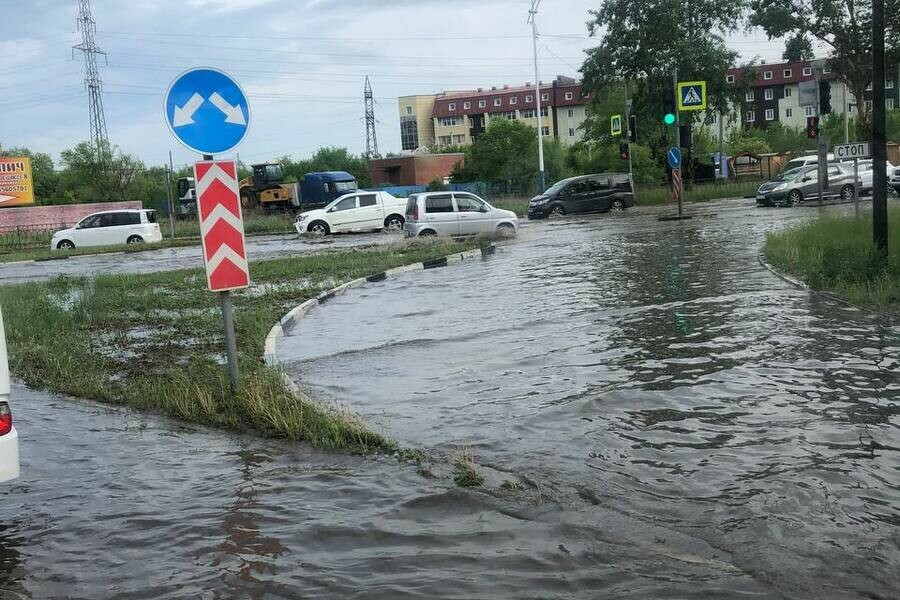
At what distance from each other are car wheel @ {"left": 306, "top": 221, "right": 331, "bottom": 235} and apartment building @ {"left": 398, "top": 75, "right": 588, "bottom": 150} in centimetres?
7791

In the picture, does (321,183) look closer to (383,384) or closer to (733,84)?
(733,84)

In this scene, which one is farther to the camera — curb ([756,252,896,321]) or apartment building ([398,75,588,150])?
apartment building ([398,75,588,150])

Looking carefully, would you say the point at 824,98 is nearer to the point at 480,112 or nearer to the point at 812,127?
the point at 812,127

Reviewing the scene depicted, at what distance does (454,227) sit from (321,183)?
21.1 metres

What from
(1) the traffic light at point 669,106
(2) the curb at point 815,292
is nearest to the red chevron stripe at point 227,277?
(2) the curb at point 815,292

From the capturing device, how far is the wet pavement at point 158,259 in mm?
23203

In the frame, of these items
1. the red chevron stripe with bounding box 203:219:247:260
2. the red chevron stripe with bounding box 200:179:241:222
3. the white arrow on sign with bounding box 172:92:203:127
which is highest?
the white arrow on sign with bounding box 172:92:203:127

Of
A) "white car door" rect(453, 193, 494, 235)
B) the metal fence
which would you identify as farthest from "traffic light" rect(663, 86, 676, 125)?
the metal fence

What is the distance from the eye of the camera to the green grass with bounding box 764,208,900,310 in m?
10.8

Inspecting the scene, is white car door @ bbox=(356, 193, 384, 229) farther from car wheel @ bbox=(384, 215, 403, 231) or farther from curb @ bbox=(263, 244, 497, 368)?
curb @ bbox=(263, 244, 497, 368)

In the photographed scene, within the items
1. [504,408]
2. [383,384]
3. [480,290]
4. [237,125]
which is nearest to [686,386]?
[504,408]

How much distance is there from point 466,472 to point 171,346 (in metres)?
5.96

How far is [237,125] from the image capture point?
7152mm

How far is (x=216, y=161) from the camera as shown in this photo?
713 cm
